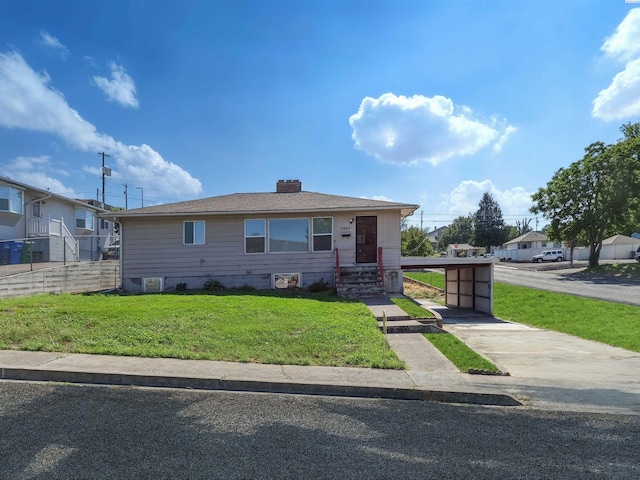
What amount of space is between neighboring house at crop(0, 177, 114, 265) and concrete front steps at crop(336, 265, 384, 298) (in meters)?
12.2

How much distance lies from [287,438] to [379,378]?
217cm

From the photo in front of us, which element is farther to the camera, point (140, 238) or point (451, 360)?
point (140, 238)

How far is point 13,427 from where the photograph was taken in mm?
3623

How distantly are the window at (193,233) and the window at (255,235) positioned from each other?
5.54 feet

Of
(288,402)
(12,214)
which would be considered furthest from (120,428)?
(12,214)

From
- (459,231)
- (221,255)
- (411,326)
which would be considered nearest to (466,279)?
(411,326)

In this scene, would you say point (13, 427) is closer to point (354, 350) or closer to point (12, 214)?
point (354, 350)

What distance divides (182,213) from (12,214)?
12165mm

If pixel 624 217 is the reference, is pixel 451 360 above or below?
below

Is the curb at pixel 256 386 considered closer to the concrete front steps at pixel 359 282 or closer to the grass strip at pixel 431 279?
the concrete front steps at pixel 359 282

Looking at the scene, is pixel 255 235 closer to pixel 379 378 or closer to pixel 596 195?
pixel 379 378

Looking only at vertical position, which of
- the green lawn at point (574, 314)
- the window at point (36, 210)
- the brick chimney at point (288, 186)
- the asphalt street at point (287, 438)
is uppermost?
the brick chimney at point (288, 186)

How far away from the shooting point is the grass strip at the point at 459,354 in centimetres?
619

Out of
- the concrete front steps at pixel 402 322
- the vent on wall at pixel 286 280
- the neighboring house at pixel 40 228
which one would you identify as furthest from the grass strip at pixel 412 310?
the neighboring house at pixel 40 228
